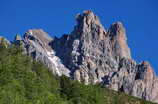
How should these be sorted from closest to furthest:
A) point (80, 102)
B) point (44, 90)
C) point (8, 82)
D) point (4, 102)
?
point (4, 102), point (8, 82), point (44, 90), point (80, 102)

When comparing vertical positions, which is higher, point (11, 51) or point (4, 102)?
point (11, 51)

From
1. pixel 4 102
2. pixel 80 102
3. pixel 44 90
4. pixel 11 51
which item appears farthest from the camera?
pixel 11 51

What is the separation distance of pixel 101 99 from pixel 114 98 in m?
25.2

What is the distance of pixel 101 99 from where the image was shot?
108 meters

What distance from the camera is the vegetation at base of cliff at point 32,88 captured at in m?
76.2

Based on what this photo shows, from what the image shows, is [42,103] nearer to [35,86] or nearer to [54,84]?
[35,86]

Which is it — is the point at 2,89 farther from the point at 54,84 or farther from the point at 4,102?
the point at 54,84

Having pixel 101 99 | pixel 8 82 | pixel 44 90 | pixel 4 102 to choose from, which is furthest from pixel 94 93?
pixel 4 102

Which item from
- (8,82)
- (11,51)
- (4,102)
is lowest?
(4,102)

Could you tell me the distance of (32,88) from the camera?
83812mm

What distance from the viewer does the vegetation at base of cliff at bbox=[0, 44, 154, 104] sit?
76250mm

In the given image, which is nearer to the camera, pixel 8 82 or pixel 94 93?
pixel 8 82

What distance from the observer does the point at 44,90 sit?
8769 centimetres

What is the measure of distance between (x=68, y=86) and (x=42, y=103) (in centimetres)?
3343
